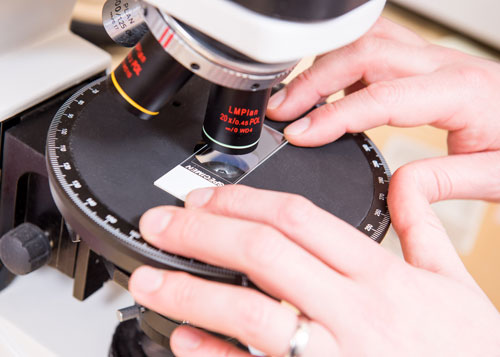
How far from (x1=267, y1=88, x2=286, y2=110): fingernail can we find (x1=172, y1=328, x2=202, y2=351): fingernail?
0.26m

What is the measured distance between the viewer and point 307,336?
42 cm

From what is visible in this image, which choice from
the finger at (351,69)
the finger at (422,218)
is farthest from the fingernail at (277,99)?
the finger at (422,218)

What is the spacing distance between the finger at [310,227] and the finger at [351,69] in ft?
0.60

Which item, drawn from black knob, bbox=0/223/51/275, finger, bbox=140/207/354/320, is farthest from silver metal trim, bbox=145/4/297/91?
black knob, bbox=0/223/51/275

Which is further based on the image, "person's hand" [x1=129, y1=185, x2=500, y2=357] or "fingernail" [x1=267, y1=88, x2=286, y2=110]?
"fingernail" [x1=267, y1=88, x2=286, y2=110]

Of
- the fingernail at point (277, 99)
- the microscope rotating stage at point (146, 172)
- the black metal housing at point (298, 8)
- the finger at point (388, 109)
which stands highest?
the black metal housing at point (298, 8)

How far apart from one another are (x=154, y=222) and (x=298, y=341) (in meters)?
0.14

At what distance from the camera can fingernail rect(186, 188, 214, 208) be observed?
0.48m

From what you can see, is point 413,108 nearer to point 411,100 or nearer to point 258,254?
point 411,100

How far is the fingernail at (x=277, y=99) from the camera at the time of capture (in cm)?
63

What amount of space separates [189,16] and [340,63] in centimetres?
34

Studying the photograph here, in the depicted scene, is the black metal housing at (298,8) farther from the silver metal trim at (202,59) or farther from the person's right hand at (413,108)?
the person's right hand at (413,108)

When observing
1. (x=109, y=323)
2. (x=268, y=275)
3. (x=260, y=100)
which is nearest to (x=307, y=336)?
(x=268, y=275)

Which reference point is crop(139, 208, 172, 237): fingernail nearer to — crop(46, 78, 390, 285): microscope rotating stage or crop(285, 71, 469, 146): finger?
crop(46, 78, 390, 285): microscope rotating stage
